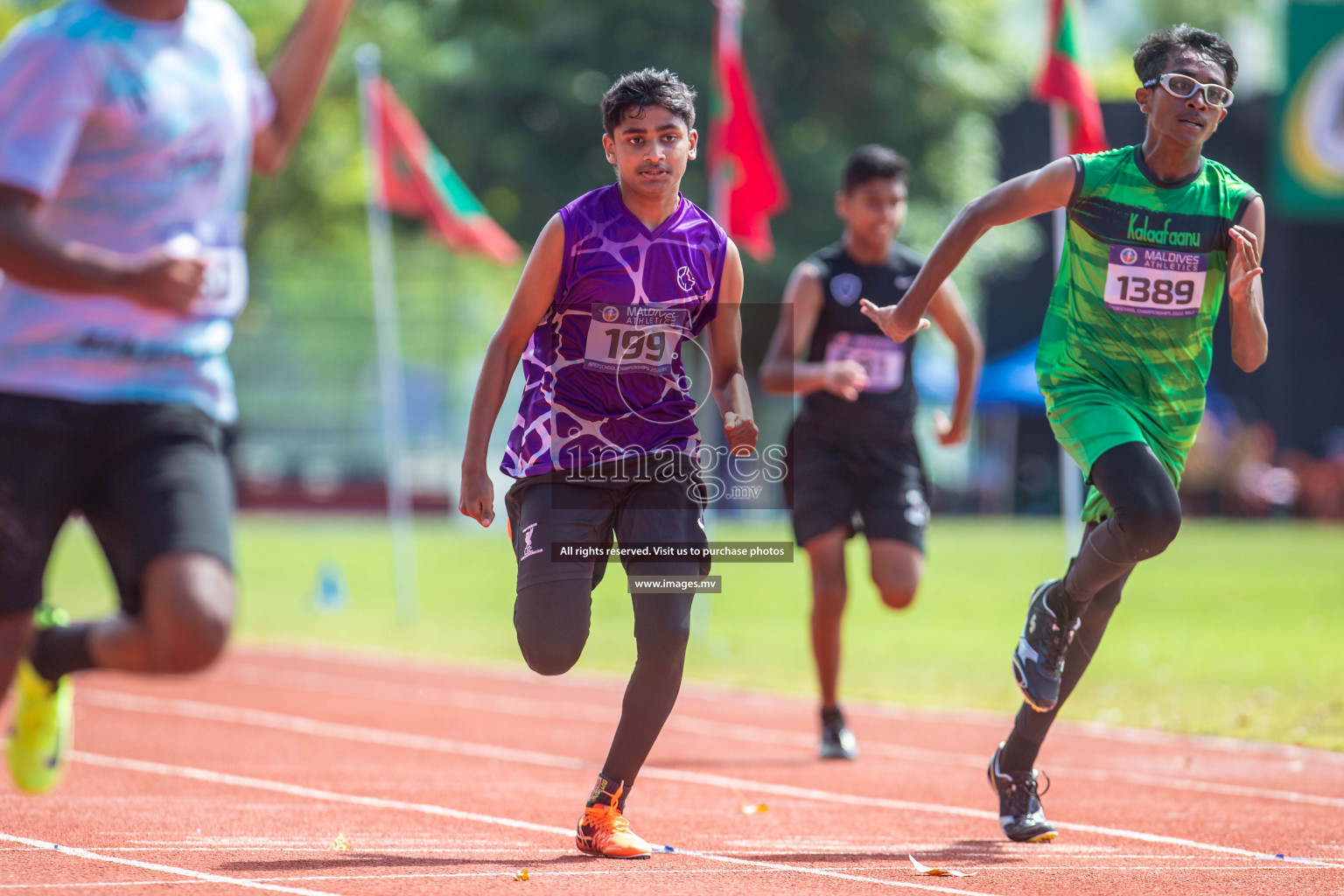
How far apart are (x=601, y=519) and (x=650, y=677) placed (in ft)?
1.72

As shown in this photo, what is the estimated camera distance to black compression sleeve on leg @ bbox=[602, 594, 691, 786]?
17.0ft

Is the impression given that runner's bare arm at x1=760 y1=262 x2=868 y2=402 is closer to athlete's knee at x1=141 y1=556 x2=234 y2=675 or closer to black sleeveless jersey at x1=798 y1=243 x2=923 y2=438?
black sleeveless jersey at x1=798 y1=243 x2=923 y2=438

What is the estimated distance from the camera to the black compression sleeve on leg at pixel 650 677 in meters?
5.19

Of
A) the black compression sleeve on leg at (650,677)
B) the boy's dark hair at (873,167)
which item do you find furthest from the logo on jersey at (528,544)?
the boy's dark hair at (873,167)

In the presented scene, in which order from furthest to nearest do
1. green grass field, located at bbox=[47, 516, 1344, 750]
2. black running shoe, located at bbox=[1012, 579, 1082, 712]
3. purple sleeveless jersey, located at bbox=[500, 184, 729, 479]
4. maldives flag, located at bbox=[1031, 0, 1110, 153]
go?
maldives flag, located at bbox=[1031, 0, 1110, 153], green grass field, located at bbox=[47, 516, 1344, 750], black running shoe, located at bbox=[1012, 579, 1082, 712], purple sleeveless jersey, located at bbox=[500, 184, 729, 479]

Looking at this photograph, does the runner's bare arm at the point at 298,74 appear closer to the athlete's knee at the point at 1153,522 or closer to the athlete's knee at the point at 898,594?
the athlete's knee at the point at 1153,522

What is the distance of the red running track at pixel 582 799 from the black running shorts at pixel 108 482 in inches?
41.3

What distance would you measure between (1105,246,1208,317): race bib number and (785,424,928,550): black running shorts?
273 centimetres

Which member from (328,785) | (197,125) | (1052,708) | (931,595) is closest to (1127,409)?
(1052,708)

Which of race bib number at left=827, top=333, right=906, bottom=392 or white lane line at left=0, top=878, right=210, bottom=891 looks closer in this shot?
white lane line at left=0, top=878, right=210, bottom=891

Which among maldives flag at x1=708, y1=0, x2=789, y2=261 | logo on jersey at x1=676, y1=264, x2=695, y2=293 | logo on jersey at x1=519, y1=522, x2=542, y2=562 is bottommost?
logo on jersey at x1=519, y1=522, x2=542, y2=562

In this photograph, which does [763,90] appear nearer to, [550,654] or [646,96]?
[646,96]

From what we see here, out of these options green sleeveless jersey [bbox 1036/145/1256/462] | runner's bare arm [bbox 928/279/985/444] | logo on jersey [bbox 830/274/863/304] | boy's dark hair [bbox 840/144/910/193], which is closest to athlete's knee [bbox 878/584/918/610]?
runner's bare arm [bbox 928/279/985/444]

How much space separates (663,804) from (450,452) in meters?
27.8
